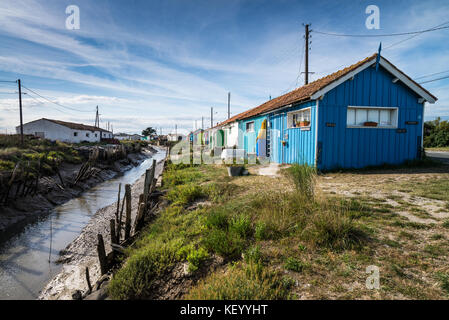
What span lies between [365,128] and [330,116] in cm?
169

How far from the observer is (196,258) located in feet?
11.2

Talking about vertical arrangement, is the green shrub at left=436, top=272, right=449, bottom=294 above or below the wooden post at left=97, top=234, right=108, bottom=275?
above

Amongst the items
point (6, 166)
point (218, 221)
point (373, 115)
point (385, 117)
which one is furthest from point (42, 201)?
point (385, 117)

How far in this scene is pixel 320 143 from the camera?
8.95 metres

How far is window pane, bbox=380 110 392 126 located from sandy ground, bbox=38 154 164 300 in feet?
35.6

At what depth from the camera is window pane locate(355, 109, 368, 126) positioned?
374 inches

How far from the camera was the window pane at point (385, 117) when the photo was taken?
9.71 m

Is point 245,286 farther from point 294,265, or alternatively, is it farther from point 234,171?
point 234,171

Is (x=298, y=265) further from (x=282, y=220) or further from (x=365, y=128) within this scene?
(x=365, y=128)

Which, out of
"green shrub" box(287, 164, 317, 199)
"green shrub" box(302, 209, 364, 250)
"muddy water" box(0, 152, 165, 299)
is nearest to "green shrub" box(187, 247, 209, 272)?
"green shrub" box(302, 209, 364, 250)

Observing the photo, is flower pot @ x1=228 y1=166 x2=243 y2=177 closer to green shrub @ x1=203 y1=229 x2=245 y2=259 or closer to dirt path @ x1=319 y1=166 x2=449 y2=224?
dirt path @ x1=319 y1=166 x2=449 y2=224

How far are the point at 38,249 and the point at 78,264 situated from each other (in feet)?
5.93

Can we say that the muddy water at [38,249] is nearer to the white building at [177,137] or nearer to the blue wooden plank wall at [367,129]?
the blue wooden plank wall at [367,129]

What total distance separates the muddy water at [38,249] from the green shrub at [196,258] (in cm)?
341
